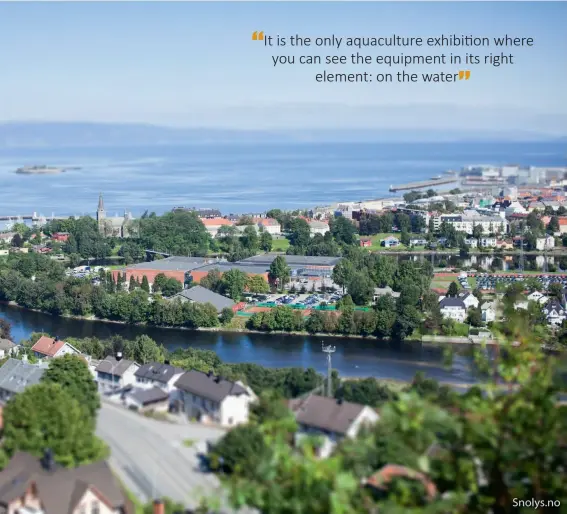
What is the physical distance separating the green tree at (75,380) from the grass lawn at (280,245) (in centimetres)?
725

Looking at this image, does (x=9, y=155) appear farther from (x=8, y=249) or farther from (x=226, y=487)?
(x=226, y=487)

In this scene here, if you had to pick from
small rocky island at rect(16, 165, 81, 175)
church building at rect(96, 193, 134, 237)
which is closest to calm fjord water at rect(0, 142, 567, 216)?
small rocky island at rect(16, 165, 81, 175)

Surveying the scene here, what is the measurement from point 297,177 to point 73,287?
53.5ft

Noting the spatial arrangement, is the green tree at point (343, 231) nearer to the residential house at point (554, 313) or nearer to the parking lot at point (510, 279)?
the parking lot at point (510, 279)

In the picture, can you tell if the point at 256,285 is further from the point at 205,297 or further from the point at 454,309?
the point at 454,309

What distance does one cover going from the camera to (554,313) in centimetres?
692

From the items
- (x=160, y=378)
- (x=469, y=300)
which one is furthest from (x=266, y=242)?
(x=160, y=378)

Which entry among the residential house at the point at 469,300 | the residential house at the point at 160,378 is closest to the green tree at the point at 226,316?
the residential house at the point at 469,300

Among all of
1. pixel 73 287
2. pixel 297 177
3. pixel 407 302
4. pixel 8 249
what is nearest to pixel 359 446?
pixel 407 302

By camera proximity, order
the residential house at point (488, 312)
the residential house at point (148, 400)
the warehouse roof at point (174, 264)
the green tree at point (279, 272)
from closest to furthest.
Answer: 1. the residential house at point (148, 400)
2. the residential house at point (488, 312)
3. the green tree at point (279, 272)
4. the warehouse roof at point (174, 264)

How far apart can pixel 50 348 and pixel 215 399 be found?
2.34 metres

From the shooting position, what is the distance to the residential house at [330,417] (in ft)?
10.7

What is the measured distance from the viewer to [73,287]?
8.09 meters

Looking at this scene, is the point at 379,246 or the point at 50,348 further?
the point at 379,246
